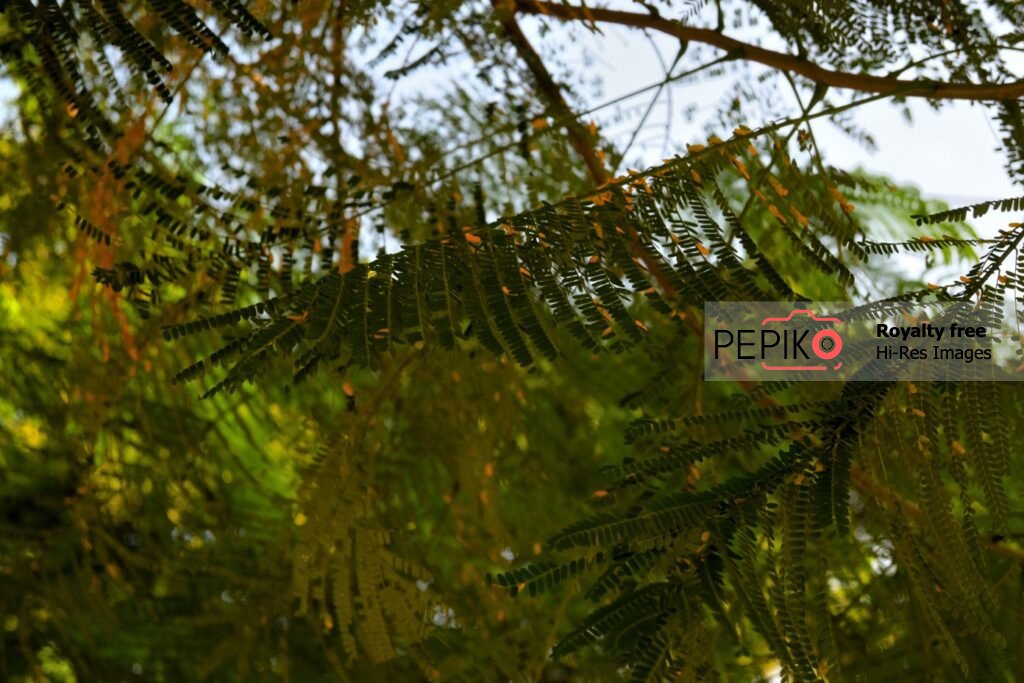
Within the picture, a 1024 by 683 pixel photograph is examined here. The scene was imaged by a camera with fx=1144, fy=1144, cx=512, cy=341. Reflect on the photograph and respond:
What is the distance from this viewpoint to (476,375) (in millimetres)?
1460

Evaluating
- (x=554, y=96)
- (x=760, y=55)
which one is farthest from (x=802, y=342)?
(x=554, y=96)

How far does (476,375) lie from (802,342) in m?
0.53

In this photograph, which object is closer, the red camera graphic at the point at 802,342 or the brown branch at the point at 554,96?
the red camera graphic at the point at 802,342

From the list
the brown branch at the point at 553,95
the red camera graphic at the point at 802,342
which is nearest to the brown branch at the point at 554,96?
the brown branch at the point at 553,95

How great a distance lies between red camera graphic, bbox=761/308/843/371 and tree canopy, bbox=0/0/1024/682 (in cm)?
4

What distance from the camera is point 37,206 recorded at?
155cm

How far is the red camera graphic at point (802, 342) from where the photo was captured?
991 millimetres

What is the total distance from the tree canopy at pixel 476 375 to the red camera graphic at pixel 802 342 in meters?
0.04

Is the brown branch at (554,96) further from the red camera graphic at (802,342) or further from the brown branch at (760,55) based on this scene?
the red camera graphic at (802,342)

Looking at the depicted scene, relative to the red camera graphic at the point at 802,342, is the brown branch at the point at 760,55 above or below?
above

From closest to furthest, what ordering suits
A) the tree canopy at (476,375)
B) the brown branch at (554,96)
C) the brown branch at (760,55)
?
the tree canopy at (476,375)
the brown branch at (760,55)
the brown branch at (554,96)

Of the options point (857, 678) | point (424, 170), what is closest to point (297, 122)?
point (424, 170)

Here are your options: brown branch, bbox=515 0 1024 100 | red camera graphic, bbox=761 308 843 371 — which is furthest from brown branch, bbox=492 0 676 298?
red camera graphic, bbox=761 308 843 371

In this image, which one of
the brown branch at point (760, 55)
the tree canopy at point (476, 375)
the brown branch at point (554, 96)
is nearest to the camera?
the tree canopy at point (476, 375)
